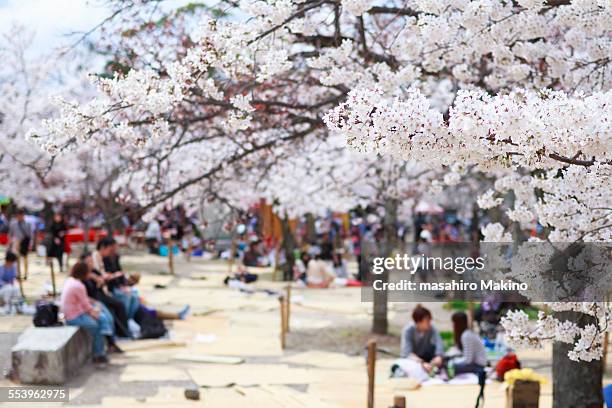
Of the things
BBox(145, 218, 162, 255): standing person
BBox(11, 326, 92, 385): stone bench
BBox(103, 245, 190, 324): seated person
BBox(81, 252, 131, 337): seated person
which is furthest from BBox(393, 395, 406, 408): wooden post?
BBox(145, 218, 162, 255): standing person

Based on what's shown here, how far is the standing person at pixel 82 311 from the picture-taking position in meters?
10.3

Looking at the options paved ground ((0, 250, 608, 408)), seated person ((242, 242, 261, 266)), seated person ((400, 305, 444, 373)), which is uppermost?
seated person ((242, 242, 261, 266))

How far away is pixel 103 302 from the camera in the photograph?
12.2 metres

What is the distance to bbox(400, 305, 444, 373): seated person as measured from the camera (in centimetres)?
1036

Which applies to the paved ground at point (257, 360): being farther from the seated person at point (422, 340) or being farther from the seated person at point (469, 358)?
the seated person at point (469, 358)

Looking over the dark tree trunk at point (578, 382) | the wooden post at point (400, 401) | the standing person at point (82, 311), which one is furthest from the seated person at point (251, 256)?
the wooden post at point (400, 401)

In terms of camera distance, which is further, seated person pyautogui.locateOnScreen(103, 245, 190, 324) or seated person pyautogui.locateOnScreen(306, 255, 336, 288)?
seated person pyautogui.locateOnScreen(306, 255, 336, 288)

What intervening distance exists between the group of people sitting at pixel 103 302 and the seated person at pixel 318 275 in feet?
22.5

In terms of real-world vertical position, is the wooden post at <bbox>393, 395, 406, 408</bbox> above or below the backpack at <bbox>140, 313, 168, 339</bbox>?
above

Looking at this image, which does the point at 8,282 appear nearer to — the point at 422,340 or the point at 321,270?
the point at 422,340

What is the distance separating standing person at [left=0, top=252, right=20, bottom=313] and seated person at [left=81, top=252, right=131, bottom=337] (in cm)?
200

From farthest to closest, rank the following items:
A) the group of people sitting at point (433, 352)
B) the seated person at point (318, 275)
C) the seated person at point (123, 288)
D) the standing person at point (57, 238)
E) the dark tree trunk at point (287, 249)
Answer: the dark tree trunk at point (287, 249), the seated person at point (318, 275), the standing person at point (57, 238), the seated person at point (123, 288), the group of people sitting at point (433, 352)

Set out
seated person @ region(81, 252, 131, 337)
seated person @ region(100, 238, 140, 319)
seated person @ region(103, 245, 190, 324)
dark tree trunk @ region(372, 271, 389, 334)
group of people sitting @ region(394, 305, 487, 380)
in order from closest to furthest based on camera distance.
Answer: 1. group of people sitting @ region(394, 305, 487, 380)
2. seated person @ region(81, 252, 131, 337)
3. seated person @ region(100, 238, 140, 319)
4. seated person @ region(103, 245, 190, 324)
5. dark tree trunk @ region(372, 271, 389, 334)

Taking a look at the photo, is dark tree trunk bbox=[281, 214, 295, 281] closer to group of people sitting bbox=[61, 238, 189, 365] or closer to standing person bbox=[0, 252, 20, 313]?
group of people sitting bbox=[61, 238, 189, 365]
